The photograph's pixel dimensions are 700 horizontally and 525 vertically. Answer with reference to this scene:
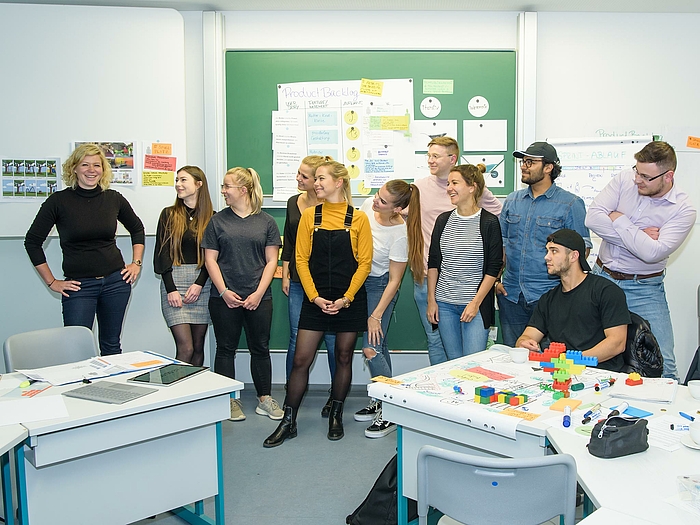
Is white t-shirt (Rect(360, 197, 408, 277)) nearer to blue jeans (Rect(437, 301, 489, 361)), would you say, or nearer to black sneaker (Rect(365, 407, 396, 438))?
blue jeans (Rect(437, 301, 489, 361))

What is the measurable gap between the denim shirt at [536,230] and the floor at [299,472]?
3.75ft

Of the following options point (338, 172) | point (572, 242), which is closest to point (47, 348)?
point (338, 172)

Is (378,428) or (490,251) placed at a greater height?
(490,251)

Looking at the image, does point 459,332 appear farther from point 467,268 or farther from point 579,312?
point 579,312

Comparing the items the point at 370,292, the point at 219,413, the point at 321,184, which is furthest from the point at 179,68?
the point at 219,413

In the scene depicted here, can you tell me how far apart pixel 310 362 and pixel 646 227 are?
1.96m

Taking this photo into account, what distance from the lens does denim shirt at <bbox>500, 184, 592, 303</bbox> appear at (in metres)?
3.25

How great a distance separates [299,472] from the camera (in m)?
3.23

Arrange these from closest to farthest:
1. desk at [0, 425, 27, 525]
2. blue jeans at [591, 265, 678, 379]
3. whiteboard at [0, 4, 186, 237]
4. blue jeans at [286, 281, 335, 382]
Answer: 1. desk at [0, 425, 27, 525]
2. blue jeans at [591, 265, 678, 379]
3. blue jeans at [286, 281, 335, 382]
4. whiteboard at [0, 4, 186, 237]

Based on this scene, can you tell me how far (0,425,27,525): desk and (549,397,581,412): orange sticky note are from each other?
5.46ft

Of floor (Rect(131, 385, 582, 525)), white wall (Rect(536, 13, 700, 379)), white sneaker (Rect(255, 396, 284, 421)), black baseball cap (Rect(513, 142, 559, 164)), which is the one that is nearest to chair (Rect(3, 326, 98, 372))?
floor (Rect(131, 385, 582, 525))

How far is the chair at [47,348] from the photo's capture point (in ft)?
8.96

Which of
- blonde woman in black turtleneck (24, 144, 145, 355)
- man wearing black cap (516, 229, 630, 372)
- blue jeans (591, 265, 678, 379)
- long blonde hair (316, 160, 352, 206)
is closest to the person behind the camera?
man wearing black cap (516, 229, 630, 372)

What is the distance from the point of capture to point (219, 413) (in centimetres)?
243
